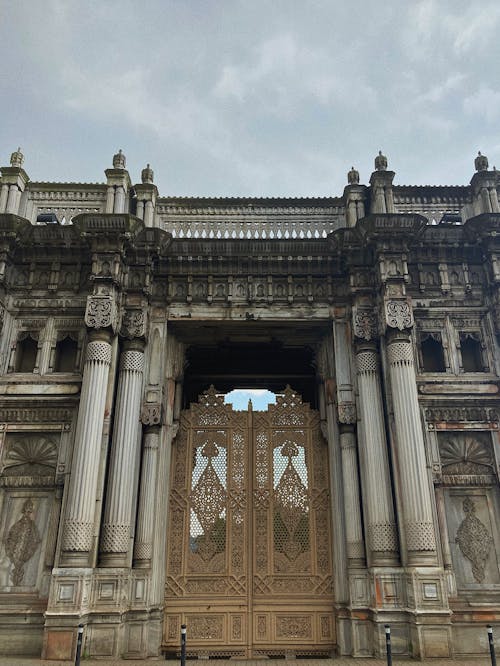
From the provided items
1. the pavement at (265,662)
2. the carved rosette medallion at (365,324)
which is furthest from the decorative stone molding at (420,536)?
the carved rosette medallion at (365,324)

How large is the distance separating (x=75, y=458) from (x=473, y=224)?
9082 mm

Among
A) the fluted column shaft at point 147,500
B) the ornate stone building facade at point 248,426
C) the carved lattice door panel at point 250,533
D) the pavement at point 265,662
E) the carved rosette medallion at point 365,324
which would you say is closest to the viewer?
the pavement at point 265,662

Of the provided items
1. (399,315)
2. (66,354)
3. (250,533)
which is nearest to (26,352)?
(66,354)

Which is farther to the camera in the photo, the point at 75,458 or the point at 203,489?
the point at 203,489

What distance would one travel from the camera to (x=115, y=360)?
1091 centimetres

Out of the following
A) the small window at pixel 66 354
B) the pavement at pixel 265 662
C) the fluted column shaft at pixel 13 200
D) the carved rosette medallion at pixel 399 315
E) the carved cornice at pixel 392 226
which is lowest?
the pavement at pixel 265 662

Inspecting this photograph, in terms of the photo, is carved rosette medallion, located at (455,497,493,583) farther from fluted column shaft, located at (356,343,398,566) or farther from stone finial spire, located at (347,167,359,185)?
stone finial spire, located at (347,167,359,185)

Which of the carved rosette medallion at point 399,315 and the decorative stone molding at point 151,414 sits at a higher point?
the carved rosette medallion at point 399,315

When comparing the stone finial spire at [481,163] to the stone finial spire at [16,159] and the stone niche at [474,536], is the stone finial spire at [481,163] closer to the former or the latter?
the stone niche at [474,536]

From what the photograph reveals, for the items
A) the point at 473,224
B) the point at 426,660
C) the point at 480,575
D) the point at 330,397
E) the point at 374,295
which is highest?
the point at 473,224

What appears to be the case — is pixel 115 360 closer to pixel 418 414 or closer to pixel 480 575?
pixel 418 414

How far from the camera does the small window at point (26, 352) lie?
11.4 metres

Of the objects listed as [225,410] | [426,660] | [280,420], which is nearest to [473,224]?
[280,420]

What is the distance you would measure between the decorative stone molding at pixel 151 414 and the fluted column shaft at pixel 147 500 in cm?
14
